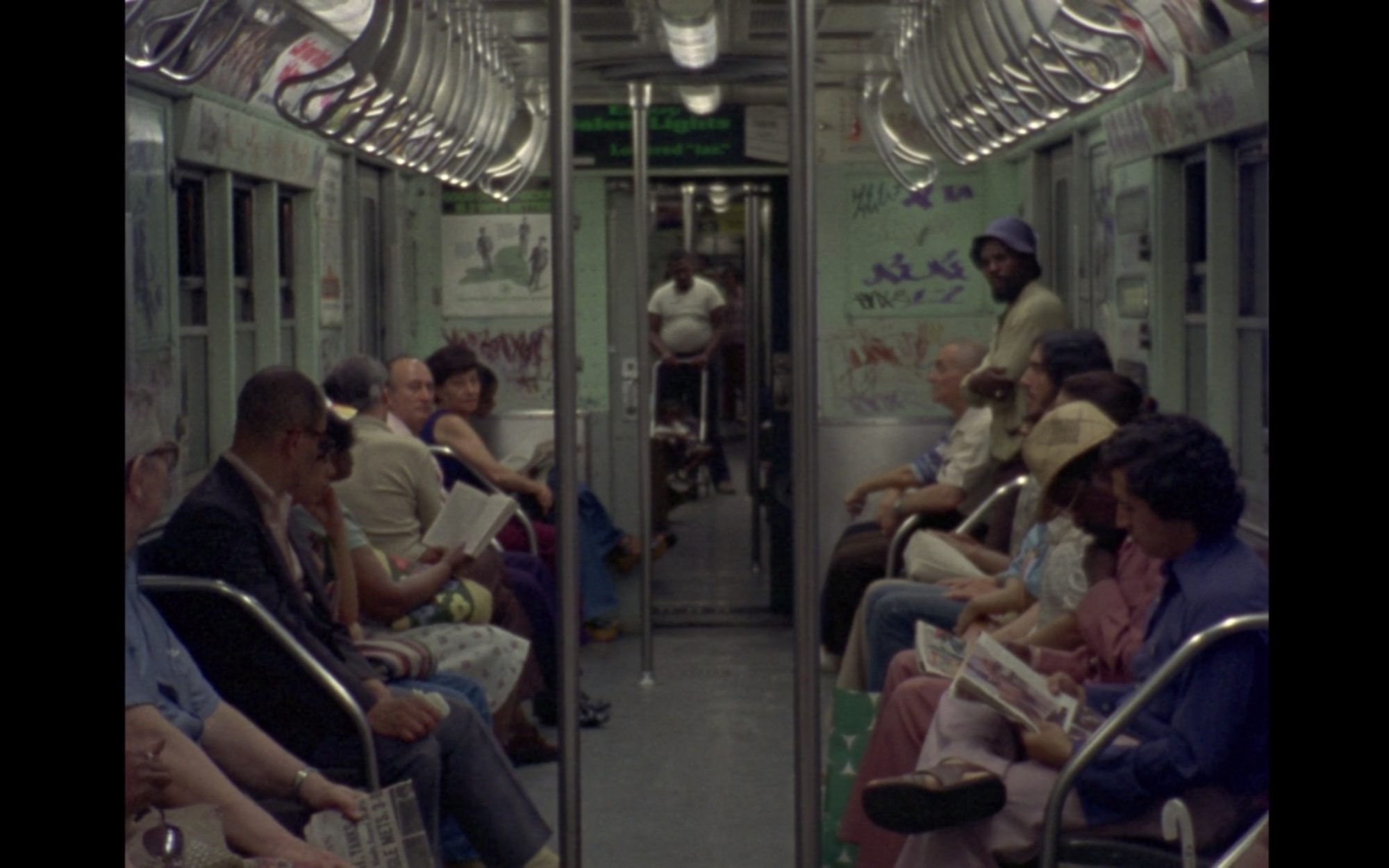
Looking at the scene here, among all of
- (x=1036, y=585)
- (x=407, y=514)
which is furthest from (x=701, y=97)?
(x=1036, y=585)

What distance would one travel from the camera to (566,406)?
182cm

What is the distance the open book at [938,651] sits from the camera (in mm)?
3990

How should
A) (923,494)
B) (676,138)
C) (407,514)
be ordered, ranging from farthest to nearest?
(676,138)
(923,494)
(407,514)

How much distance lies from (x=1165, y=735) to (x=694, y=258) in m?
7.17

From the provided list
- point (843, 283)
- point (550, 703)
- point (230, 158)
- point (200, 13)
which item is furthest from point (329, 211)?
point (200, 13)

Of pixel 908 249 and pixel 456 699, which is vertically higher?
pixel 908 249

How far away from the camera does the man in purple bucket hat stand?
591cm

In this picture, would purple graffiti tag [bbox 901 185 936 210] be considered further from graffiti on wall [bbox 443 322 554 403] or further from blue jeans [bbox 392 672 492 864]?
blue jeans [bbox 392 672 492 864]

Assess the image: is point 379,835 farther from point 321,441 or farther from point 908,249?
point 908,249

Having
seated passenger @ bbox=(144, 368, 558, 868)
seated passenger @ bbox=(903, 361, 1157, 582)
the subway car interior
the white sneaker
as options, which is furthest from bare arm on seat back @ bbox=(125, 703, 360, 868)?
the white sneaker

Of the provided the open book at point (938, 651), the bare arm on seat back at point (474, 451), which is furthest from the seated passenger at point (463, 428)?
the open book at point (938, 651)

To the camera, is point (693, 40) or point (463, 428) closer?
point (693, 40)

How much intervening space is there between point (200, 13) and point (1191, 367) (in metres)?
3.41

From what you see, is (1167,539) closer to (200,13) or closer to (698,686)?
(200,13)
